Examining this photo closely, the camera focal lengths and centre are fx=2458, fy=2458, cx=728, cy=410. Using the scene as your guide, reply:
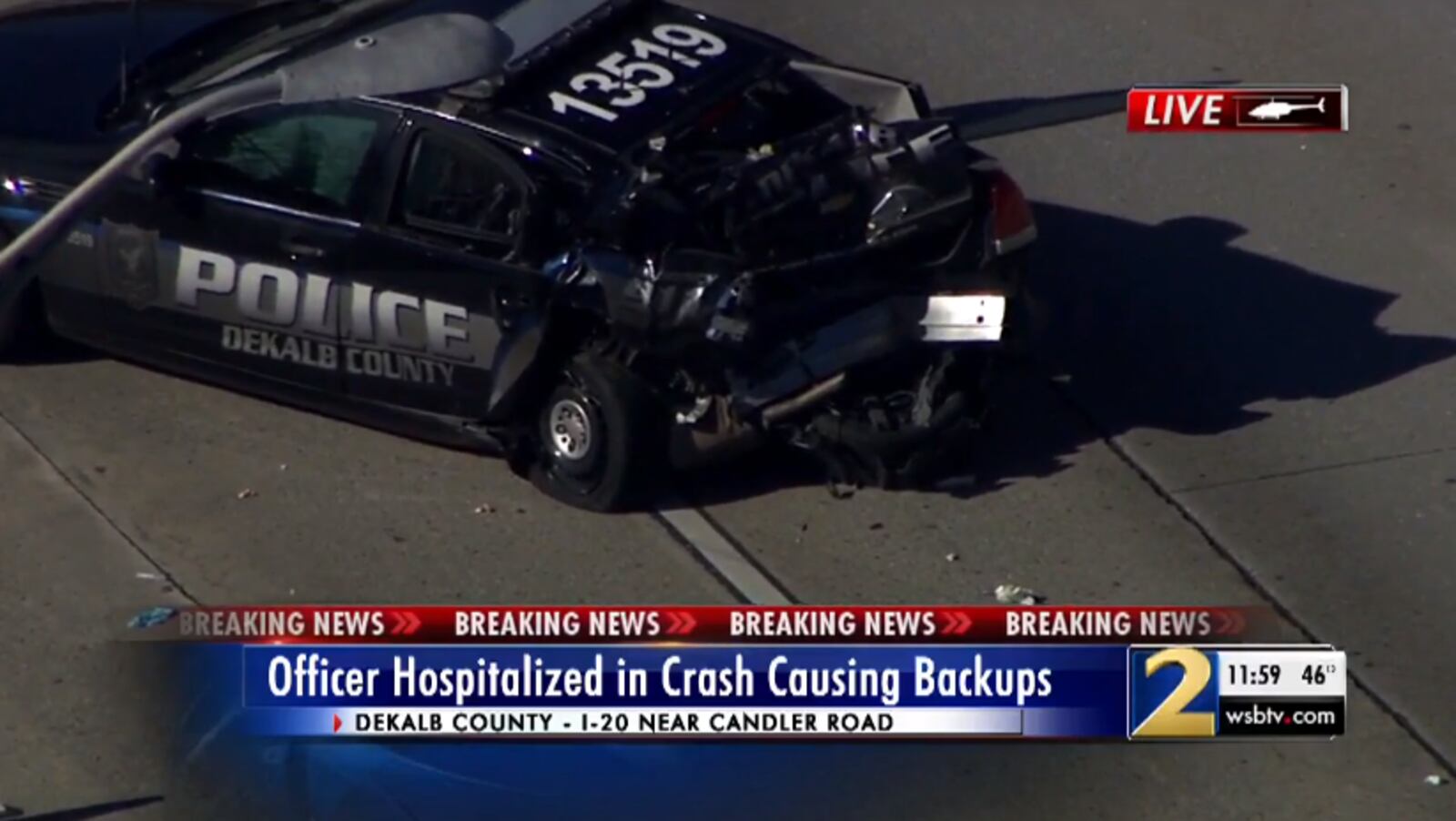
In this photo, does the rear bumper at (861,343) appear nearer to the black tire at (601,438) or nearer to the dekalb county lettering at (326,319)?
the black tire at (601,438)

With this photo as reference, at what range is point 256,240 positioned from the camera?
32.6 ft

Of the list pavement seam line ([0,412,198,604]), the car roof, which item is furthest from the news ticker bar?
the car roof

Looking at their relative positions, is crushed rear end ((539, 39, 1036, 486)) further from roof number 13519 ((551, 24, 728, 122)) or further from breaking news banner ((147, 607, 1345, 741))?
breaking news banner ((147, 607, 1345, 741))

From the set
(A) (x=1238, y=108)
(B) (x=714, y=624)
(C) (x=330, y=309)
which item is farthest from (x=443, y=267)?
(A) (x=1238, y=108)

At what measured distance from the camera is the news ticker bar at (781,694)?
316 inches

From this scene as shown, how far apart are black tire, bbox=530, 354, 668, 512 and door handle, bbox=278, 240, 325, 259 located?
111 cm

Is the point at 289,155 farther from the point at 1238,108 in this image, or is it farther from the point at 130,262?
the point at 1238,108

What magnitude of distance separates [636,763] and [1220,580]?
253 centimetres

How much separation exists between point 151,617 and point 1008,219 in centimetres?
357

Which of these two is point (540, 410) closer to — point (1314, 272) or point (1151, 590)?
point (1151, 590)

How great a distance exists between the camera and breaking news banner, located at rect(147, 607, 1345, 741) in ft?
26.3

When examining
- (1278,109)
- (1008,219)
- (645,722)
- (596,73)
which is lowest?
(645,722)

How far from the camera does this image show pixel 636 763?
7996 mm

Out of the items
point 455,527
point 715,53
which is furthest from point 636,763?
point 715,53
